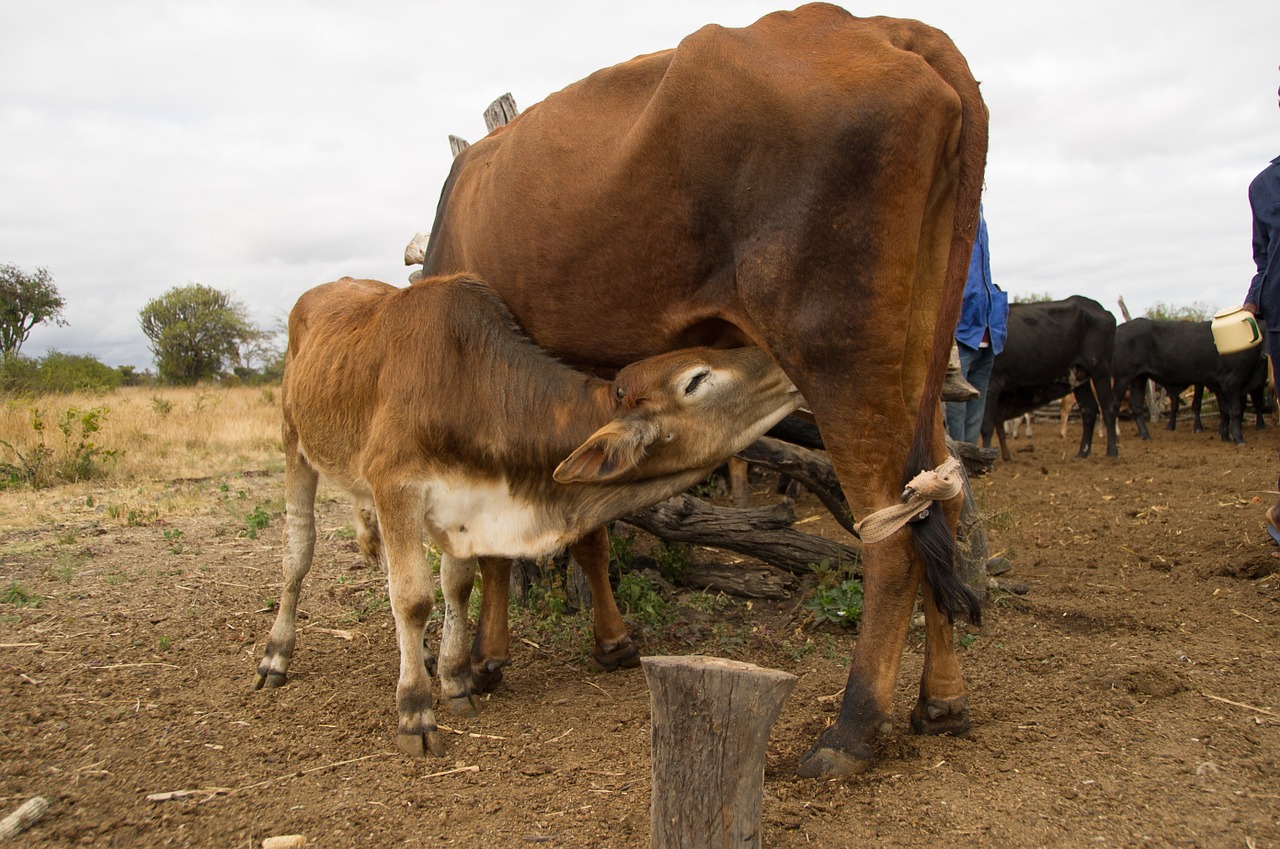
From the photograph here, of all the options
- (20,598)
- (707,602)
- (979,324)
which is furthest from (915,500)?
(20,598)

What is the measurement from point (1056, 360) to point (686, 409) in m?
13.5

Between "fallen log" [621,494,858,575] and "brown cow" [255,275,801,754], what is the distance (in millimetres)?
1578

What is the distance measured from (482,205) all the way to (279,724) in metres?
2.50

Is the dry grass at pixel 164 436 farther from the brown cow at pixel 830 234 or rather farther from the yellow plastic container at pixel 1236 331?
the yellow plastic container at pixel 1236 331

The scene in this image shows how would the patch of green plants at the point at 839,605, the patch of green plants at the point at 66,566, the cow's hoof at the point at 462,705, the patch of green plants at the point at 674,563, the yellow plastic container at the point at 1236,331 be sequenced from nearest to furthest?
1. the cow's hoof at the point at 462,705
2. the patch of green plants at the point at 839,605
3. the yellow plastic container at the point at 1236,331
4. the patch of green plants at the point at 674,563
5. the patch of green plants at the point at 66,566

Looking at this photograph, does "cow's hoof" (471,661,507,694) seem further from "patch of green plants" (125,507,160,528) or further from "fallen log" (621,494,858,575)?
"patch of green plants" (125,507,160,528)

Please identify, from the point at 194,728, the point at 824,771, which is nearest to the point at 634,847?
the point at 824,771

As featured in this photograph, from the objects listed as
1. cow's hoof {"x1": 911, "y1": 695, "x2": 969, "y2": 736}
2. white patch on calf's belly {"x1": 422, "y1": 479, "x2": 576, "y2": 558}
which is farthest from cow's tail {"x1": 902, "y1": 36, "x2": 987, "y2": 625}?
white patch on calf's belly {"x1": 422, "y1": 479, "x2": 576, "y2": 558}

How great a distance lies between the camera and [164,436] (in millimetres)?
16406

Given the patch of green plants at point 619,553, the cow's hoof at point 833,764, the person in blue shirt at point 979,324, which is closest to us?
the cow's hoof at point 833,764

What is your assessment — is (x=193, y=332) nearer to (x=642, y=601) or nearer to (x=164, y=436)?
(x=164, y=436)

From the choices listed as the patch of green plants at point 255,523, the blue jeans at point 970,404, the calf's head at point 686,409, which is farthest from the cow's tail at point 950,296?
the patch of green plants at point 255,523

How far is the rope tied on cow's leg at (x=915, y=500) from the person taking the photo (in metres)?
3.30

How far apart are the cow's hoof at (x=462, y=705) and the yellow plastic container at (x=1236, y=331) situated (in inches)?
176
